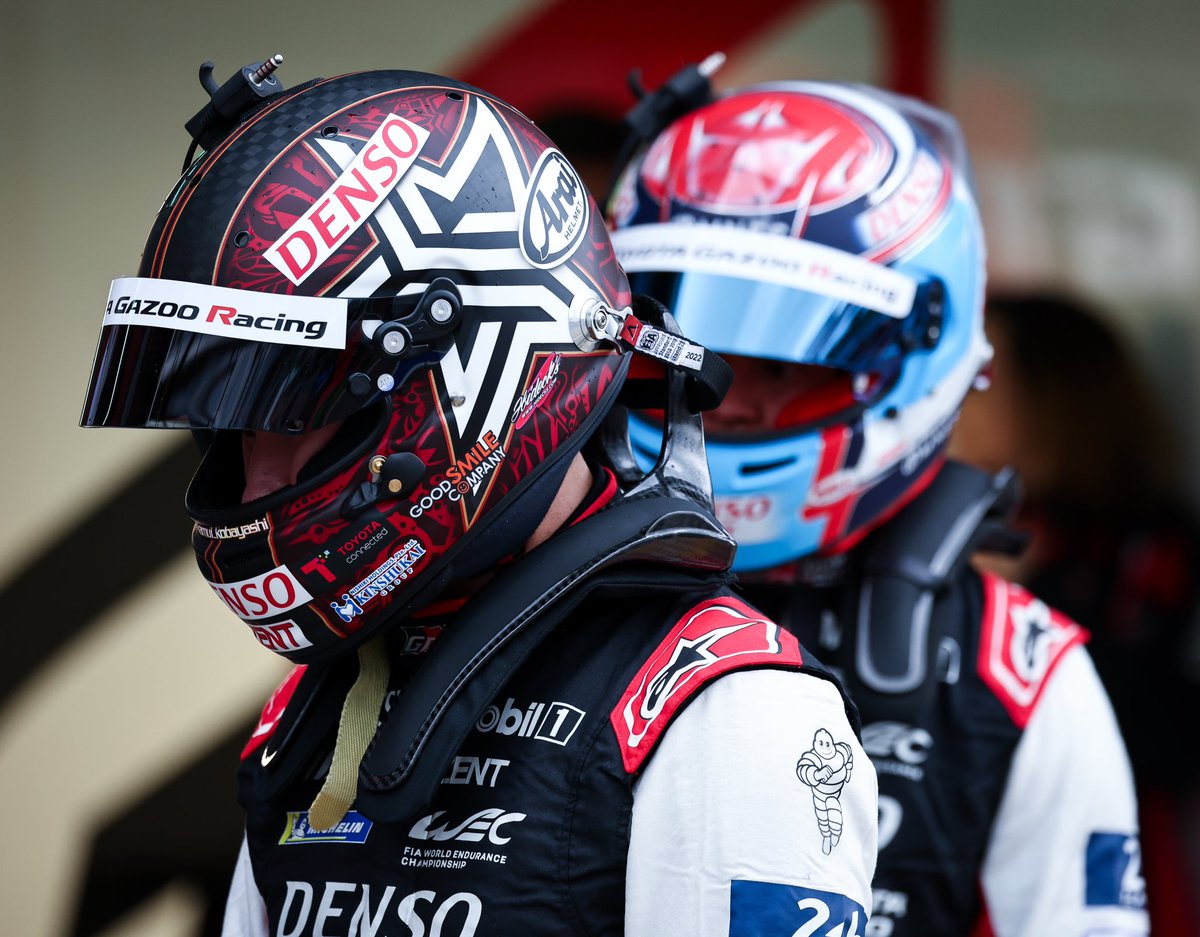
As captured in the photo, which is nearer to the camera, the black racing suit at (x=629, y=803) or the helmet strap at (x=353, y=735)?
the black racing suit at (x=629, y=803)

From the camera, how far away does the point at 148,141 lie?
2.92m

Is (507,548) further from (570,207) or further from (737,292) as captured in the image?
(737,292)

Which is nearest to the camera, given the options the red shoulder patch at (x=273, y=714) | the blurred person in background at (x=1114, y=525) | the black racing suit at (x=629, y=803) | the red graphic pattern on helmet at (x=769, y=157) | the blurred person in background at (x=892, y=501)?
the black racing suit at (x=629, y=803)

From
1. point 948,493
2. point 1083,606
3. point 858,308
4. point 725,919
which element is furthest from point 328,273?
point 1083,606

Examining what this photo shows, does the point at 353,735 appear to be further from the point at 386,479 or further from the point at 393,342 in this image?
the point at 393,342

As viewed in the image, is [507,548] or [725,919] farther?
[507,548]

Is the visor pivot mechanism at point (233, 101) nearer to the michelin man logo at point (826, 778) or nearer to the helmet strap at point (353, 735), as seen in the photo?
the helmet strap at point (353, 735)

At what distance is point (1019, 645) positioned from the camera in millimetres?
1666

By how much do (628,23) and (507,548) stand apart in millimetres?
2283

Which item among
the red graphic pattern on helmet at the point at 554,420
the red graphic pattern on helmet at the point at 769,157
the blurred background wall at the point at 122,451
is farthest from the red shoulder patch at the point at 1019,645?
the blurred background wall at the point at 122,451

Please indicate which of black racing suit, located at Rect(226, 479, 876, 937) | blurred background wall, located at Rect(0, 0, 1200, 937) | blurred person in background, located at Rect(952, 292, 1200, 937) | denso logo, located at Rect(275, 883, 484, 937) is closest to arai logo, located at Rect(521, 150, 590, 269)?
black racing suit, located at Rect(226, 479, 876, 937)

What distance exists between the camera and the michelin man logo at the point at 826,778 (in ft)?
3.19

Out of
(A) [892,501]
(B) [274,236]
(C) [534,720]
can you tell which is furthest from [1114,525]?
(B) [274,236]

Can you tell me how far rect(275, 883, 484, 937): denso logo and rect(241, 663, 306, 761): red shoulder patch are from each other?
0.59 ft
